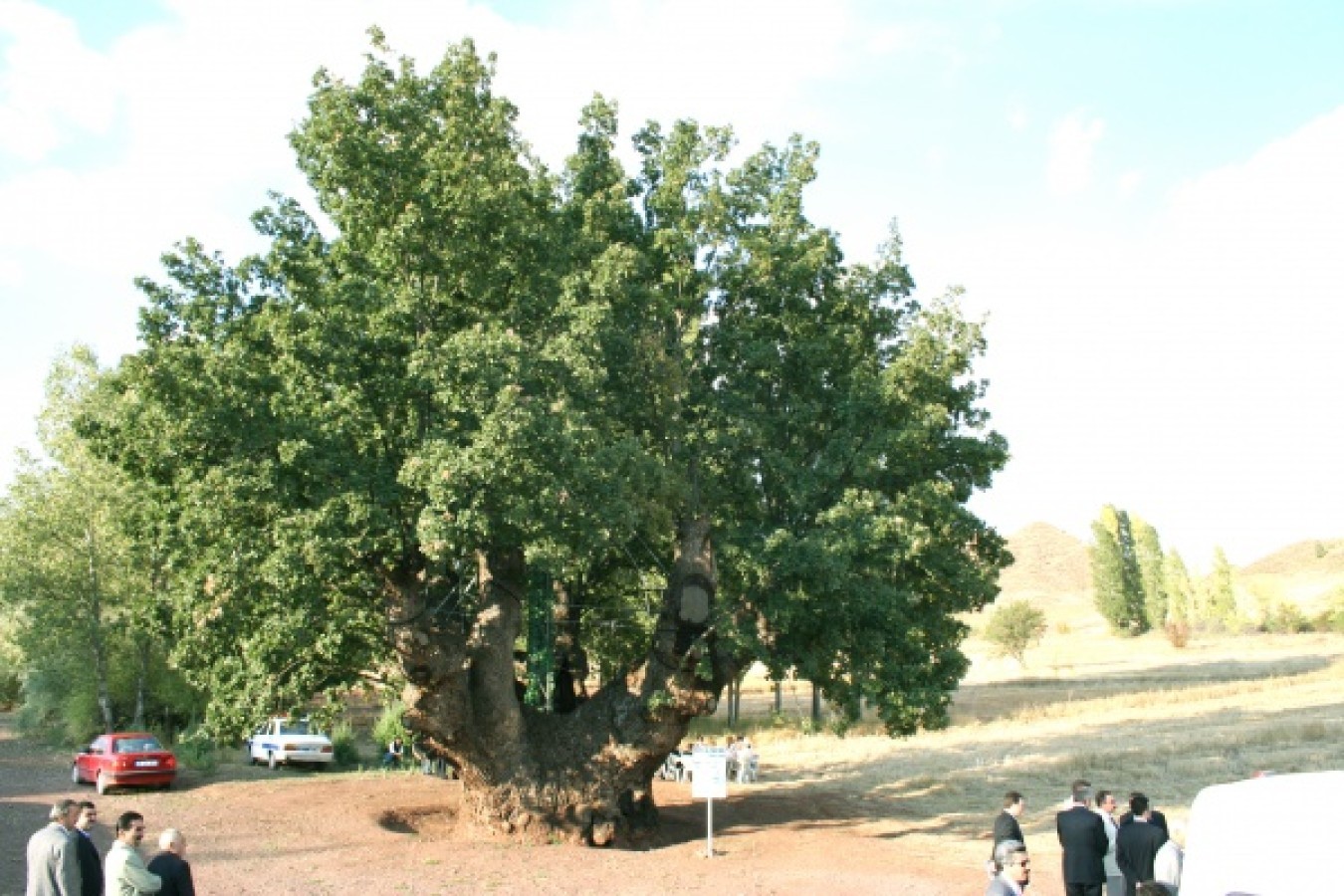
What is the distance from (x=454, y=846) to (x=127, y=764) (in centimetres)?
1300

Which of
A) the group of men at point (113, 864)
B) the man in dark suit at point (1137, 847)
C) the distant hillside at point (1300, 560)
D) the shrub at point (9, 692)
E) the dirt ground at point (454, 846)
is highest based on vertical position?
the distant hillside at point (1300, 560)

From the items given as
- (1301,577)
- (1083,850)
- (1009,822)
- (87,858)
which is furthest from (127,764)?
(1301,577)

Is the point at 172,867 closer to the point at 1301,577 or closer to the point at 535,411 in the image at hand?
the point at 535,411

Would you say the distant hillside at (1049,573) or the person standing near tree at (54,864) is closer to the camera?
the person standing near tree at (54,864)

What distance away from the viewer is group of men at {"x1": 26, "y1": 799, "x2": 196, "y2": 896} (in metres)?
8.88

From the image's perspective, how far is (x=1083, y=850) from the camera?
11180mm

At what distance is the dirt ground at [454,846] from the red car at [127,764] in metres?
0.44

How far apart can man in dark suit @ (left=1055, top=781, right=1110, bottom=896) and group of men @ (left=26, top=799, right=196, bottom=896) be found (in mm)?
8869

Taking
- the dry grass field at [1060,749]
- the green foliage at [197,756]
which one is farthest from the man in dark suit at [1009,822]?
the green foliage at [197,756]

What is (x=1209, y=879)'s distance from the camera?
5.40 metres

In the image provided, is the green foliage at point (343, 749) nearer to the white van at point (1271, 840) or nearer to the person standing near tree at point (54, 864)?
the person standing near tree at point (54, 864)

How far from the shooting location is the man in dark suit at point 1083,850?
11.2m

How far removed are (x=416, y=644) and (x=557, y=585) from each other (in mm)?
6376

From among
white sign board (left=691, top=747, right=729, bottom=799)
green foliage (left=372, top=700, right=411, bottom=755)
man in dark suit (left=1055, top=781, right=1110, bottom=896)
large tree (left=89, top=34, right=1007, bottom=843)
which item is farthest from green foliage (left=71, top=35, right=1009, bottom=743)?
green foliage (left=372, top=700, right=411, bottom=755)
